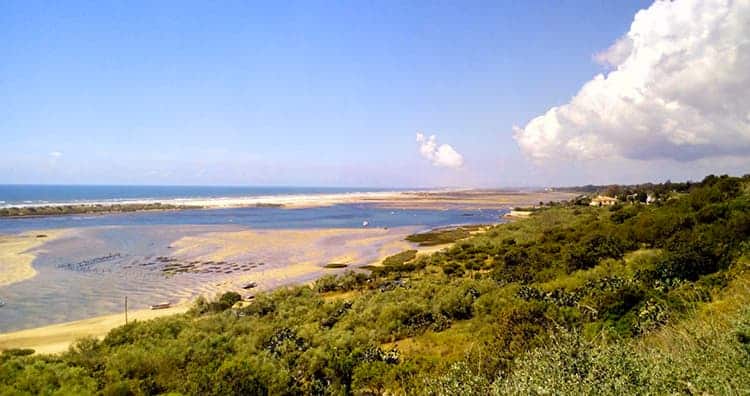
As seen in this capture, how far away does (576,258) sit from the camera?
57.5ft

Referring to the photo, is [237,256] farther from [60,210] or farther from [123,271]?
[60,210]

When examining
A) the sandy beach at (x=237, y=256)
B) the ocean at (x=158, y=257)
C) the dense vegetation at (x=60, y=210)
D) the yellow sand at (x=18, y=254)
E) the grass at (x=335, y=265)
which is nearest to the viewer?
the sandy beach at (x=237, y=256)

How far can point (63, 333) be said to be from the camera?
16.6 meters

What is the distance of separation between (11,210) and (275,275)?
2736 inches

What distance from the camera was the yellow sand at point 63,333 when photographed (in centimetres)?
1505

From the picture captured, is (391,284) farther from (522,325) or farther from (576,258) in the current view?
(522,325)

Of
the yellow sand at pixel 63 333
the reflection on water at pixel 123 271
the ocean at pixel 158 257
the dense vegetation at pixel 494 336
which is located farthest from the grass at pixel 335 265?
the yellow sand at pixel 63 333

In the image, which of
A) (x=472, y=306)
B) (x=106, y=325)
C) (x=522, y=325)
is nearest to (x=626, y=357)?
(x=522, y=325)

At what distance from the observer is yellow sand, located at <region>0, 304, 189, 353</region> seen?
15.1 metres

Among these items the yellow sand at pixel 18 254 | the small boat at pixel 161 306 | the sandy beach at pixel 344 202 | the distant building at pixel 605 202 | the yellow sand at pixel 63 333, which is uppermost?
the distant building at pixel 605 202

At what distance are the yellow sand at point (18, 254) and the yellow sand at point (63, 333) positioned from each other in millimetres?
11341

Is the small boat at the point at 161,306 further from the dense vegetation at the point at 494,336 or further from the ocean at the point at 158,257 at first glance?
the dense vegetation at the point at 494,336

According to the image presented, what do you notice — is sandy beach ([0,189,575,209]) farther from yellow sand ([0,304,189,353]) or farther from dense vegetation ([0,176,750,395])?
dense vegetation ([0,176,750,395])

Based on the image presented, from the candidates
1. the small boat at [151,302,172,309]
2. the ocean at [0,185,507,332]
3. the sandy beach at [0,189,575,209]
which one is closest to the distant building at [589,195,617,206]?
the ocean at [0,185,507,332]
